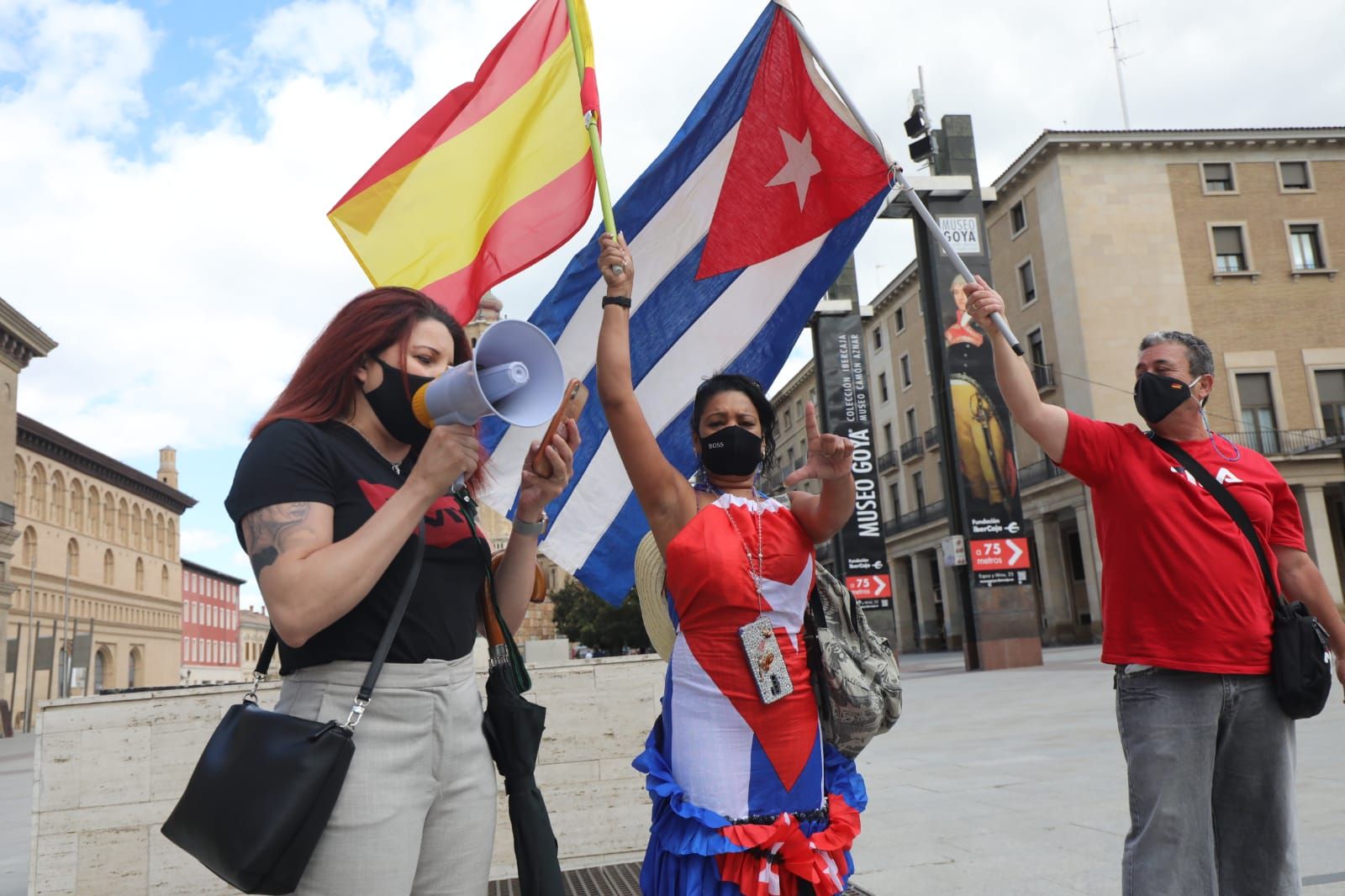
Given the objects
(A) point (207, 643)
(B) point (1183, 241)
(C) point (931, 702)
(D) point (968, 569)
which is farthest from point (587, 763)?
(A) point (207, 643)

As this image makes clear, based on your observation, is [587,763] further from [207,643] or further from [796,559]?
[207,643]

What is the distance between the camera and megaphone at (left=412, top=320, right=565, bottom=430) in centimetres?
177

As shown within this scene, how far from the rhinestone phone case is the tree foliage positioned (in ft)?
138

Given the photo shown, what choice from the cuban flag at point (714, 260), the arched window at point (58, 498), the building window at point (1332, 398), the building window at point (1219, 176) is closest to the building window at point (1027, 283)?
the building window at point (1219, 176)

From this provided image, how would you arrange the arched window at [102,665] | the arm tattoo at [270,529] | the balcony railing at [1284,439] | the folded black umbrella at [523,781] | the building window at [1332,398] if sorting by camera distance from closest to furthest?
the arm tattoo at [270,529], the folded black umbrella at [523,781], the balcony railing at [1284,439], the building window at [1332,398], the arched window at [102,665]

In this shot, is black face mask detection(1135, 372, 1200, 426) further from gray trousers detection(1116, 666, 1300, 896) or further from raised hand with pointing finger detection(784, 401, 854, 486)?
raised hand with pointing finger detection(784, 401, 854, 486)

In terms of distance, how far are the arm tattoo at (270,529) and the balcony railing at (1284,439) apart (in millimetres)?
38495

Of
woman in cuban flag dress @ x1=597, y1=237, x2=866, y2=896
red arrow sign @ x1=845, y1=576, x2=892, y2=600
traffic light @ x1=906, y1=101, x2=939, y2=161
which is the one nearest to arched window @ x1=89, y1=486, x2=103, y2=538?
red arrow sign @ x1=845, y1=576, x2=892, y2=600

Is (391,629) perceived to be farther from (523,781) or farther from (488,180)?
(488,180)

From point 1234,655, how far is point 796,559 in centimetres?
136

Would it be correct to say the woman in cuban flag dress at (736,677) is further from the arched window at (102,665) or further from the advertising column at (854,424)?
the arched window at (102,665)

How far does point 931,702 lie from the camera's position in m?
14.8

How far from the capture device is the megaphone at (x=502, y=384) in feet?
5.81

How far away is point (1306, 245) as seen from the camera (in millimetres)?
37250
